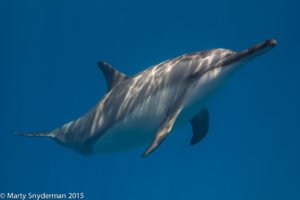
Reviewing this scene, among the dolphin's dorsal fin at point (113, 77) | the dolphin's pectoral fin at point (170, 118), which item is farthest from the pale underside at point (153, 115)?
the dolphin's dorsal fin at point (113, 77)

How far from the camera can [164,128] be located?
3.93 metres

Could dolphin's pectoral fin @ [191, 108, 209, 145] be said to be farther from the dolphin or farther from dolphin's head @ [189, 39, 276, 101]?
dolphin's head @ [189, 39, 276, 101]

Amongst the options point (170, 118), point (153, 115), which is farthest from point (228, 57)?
point (153, 115)

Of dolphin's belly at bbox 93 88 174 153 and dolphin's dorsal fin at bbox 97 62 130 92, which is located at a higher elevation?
dolphin's dorsal fin at bbox 97 62 130 92

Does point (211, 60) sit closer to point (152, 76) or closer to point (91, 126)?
point (152, 76)

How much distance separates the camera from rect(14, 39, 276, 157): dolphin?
12.8 ft

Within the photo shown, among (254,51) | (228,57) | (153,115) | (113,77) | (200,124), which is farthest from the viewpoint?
(113,77)

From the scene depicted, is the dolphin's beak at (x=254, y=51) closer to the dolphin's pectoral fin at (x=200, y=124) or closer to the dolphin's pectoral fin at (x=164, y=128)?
the dolphin's pectoral fin at (x=164, y=128)

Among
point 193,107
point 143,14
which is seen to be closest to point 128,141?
point 193,107

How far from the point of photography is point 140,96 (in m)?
4.86

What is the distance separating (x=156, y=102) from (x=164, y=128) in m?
0.70

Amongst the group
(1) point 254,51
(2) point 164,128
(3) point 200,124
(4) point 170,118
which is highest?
(3) point 200,124

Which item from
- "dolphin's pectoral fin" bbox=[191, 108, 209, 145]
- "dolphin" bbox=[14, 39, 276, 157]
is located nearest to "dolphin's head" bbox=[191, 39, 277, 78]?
"dolphin" bbox=[14, 39, 276, 157]

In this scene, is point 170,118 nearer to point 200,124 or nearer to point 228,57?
point 228,57
